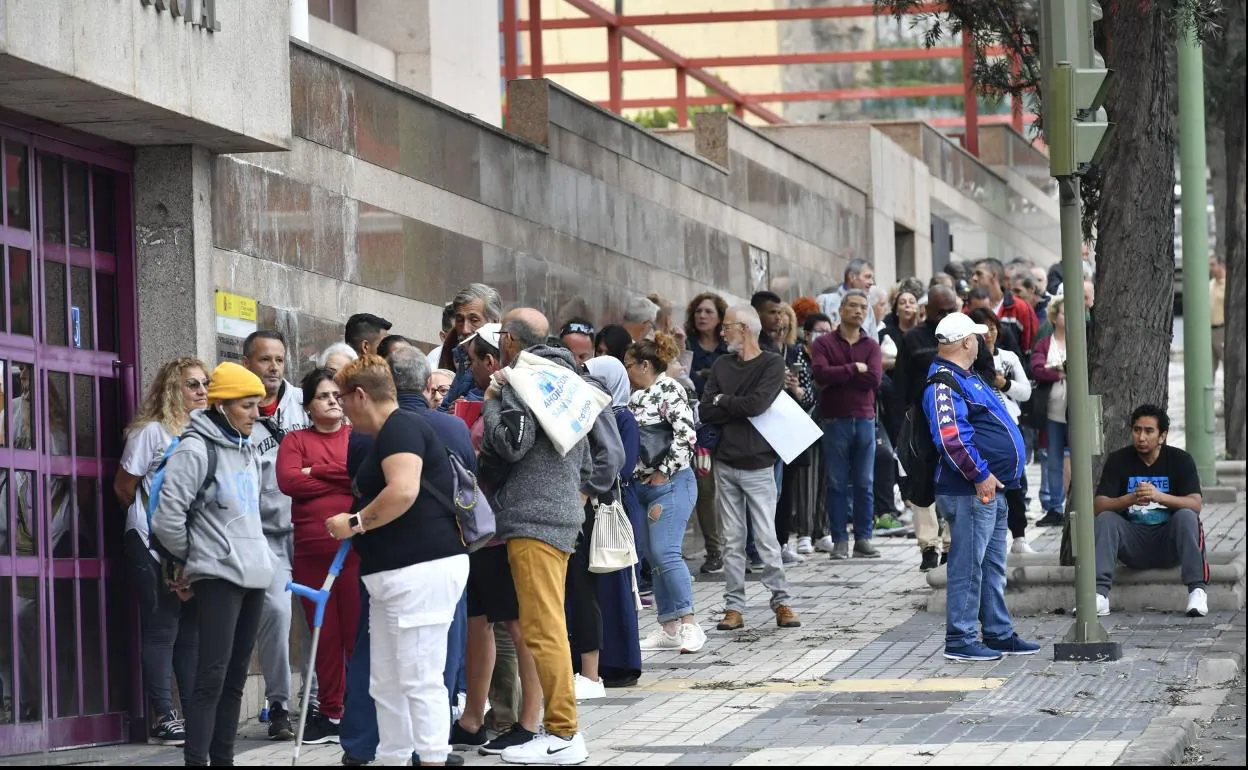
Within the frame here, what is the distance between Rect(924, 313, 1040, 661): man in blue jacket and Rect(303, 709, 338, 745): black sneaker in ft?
11.9

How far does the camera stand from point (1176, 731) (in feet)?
31.0

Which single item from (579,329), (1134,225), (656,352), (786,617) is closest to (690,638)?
(786,617)

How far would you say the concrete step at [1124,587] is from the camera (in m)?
13.8

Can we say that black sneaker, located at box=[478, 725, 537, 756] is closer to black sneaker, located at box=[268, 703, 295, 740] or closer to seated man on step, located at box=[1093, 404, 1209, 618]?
black sneaker, located at box=[268, 703, 295, 740]

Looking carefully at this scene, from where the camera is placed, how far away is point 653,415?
13.0m

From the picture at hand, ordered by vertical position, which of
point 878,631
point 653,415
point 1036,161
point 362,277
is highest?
point 1036,161

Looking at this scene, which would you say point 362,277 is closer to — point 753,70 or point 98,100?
point 98,100

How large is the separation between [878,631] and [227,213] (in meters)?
4.71

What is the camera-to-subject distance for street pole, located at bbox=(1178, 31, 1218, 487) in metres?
19.0

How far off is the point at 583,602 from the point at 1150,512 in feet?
14.5

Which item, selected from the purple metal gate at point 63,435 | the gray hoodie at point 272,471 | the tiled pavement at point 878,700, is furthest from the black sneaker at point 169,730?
the gray hoodie at point 272,471

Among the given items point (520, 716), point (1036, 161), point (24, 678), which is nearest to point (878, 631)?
point (520, 716)

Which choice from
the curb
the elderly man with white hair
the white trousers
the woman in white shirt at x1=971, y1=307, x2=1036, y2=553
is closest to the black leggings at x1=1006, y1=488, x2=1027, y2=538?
the woman in white shirt at x1=971, y1=307, x2=1036, y2=553

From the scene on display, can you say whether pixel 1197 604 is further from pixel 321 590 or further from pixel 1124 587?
pixel 321 590
